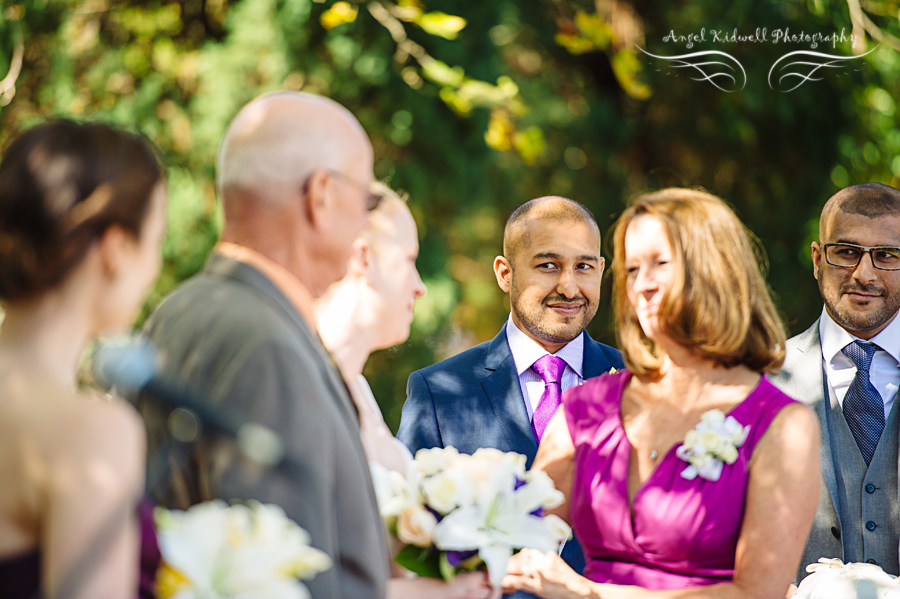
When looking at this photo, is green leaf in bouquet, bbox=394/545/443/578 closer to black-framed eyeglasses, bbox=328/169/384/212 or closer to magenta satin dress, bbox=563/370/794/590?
magenta satin dress, bbox=563/370/794/590

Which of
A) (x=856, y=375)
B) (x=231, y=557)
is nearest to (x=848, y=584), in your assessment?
(x=856, y=375)

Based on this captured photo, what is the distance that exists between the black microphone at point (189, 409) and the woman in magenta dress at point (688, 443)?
120 cm

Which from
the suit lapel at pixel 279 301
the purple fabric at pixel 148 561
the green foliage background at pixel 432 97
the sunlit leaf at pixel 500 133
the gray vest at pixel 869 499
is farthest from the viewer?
the green foliage background at pixel 432 97

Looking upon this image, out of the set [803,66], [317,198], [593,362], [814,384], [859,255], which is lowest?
[593,362]

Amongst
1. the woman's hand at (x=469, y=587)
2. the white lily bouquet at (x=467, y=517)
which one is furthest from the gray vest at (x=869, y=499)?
the woman's hand at (x=469, y=587)

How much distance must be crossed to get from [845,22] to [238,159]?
21.9 ft

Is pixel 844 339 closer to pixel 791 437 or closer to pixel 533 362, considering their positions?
pixel 533 362

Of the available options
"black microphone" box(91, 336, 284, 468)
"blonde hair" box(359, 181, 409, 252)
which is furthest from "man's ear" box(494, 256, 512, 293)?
"black microphone" box(91, 336, 284, 468)

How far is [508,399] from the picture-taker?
3.79 m

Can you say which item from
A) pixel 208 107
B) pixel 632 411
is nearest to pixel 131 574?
pixel 632 411

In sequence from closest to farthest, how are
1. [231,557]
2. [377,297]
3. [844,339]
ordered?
1. [231,557]
2. [377,297]
3. [844,339]

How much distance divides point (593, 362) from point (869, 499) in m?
1.30

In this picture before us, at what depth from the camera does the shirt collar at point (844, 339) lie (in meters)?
3.97

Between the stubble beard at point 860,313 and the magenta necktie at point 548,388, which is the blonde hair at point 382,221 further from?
the stubble beard at point 860,313
